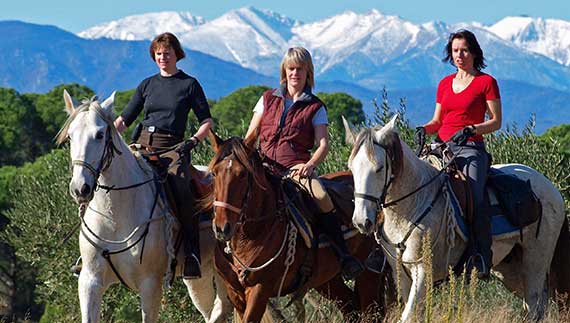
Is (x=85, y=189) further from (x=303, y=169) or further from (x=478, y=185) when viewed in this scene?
(x=478, y=185)

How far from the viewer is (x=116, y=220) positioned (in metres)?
10.5

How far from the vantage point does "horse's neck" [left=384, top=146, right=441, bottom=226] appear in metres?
10.6

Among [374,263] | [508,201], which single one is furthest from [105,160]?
[508,201]

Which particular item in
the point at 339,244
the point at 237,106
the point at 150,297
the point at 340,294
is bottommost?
the point at 237,106

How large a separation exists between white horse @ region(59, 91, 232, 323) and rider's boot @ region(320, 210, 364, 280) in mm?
1481

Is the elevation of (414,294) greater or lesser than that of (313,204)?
lesser

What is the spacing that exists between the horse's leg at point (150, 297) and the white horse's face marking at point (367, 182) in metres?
2.05

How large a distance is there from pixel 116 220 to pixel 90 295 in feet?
2.47

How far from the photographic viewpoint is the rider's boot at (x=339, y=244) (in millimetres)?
11078

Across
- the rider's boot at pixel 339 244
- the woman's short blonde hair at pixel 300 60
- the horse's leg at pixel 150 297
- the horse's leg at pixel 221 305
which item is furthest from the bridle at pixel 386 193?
the horse's leg at pixel 150 297

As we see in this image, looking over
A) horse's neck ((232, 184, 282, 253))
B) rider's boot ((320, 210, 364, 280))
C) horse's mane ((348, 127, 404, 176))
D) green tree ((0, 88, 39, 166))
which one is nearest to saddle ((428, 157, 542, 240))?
horse's mane ((348, 127, 404, 176))

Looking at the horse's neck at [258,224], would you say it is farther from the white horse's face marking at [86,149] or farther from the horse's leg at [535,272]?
the horse's leg at [535,272]

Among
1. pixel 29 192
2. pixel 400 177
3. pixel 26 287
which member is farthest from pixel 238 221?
pixel 26 287

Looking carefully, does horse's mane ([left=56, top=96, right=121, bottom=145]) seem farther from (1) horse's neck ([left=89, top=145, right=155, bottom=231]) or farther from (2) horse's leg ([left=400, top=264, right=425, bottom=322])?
(2) horse's leg ([left=400, top=264, right=425, bottom=322])
